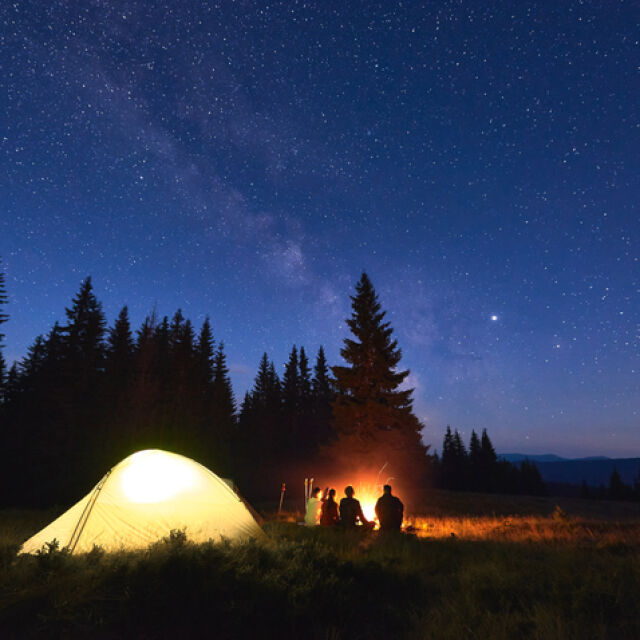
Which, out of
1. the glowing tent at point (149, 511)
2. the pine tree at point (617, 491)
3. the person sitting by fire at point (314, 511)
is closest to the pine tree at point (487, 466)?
the pine tree at point (617, 491)

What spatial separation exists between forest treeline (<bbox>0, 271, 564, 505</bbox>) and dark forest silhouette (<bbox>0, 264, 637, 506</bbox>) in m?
0.09

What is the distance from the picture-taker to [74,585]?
4.53 metres

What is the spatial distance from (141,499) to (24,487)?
27.0 metres

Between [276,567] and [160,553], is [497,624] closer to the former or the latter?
[276,567]

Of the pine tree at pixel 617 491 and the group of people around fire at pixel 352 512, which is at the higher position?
the group of people around fire at pixel 352 512

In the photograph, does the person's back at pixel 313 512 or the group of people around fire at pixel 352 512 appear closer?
the group of people around fire at pixel 352 512

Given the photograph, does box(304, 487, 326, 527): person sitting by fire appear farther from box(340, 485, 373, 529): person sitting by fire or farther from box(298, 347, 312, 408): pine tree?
box(298, 347, 312, 408): pine tree

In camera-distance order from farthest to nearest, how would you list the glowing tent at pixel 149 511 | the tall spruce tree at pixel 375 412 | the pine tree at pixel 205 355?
the pine tree at pixel 205 355
the tall spruce tree at pixel 375 412
the glowing tent at pixel 149 511

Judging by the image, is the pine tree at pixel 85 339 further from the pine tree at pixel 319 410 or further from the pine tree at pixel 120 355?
the pine tree at pixel 319 410

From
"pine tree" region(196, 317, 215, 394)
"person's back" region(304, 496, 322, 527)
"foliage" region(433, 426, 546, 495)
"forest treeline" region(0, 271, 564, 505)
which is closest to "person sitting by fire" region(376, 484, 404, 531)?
"person's back" region(304, 496, 322, 527)

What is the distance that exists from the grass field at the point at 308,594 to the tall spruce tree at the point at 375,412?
57.8 feet

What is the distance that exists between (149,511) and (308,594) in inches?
141

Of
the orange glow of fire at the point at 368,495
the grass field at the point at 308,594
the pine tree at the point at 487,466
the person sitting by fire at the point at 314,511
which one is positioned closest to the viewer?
the grass field at the point at 308,594

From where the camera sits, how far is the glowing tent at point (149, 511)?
Result: 6.61 metres
